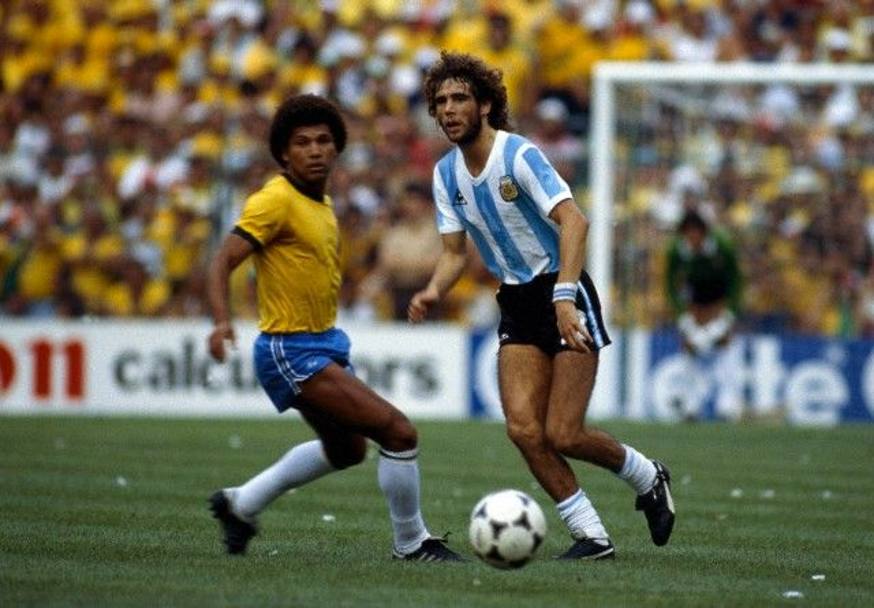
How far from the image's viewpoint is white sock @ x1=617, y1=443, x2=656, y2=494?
9695 millimetres

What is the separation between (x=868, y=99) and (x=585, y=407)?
14.5m

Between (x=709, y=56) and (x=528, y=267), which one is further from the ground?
(x=709, y=56)

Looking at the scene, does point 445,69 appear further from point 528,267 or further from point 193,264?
point 193,264

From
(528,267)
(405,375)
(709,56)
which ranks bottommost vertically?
(405,375)

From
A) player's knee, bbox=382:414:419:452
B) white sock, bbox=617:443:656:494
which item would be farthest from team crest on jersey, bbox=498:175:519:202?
white sock, bbox=617:443:656:494

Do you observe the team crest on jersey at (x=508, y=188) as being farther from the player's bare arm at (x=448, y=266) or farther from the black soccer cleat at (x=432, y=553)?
the black soccer cleat at (x=432, y=553)

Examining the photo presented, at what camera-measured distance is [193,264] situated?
23.5 meters

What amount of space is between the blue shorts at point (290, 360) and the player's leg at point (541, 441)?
0.82 m

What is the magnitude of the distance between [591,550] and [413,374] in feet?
44.5

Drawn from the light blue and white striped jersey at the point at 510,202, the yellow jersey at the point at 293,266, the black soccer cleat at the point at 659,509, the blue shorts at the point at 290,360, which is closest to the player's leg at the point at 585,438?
the black soccer cleat at the point at 659,509

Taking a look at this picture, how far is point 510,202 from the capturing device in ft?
30.8

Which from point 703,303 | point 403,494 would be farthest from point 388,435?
point 703,303

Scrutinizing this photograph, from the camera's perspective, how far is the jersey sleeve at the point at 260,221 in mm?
9211

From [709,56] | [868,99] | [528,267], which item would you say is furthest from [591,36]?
[528,267]
